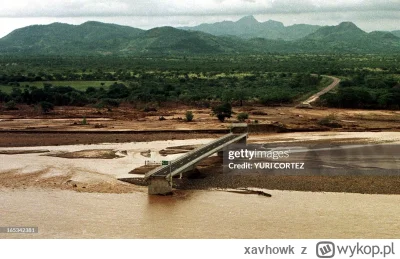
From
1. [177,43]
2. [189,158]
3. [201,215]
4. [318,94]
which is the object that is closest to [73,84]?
[318,94]

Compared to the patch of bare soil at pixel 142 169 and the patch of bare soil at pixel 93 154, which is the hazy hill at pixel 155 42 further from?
the patch of bare soil at pixel 142 169

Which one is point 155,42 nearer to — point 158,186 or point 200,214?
point 158,186

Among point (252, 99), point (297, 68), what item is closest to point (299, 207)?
point (252, 99)

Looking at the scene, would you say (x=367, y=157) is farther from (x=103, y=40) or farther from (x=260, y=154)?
(x=103, y=40)

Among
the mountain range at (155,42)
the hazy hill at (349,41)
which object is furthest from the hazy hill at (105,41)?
the hazy hill at (349,41)

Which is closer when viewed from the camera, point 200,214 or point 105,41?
point 200,214

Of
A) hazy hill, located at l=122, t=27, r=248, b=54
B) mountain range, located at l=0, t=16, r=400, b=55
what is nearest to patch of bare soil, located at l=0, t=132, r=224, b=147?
mountain range, located at l=0, t=16, r=400, b=55
